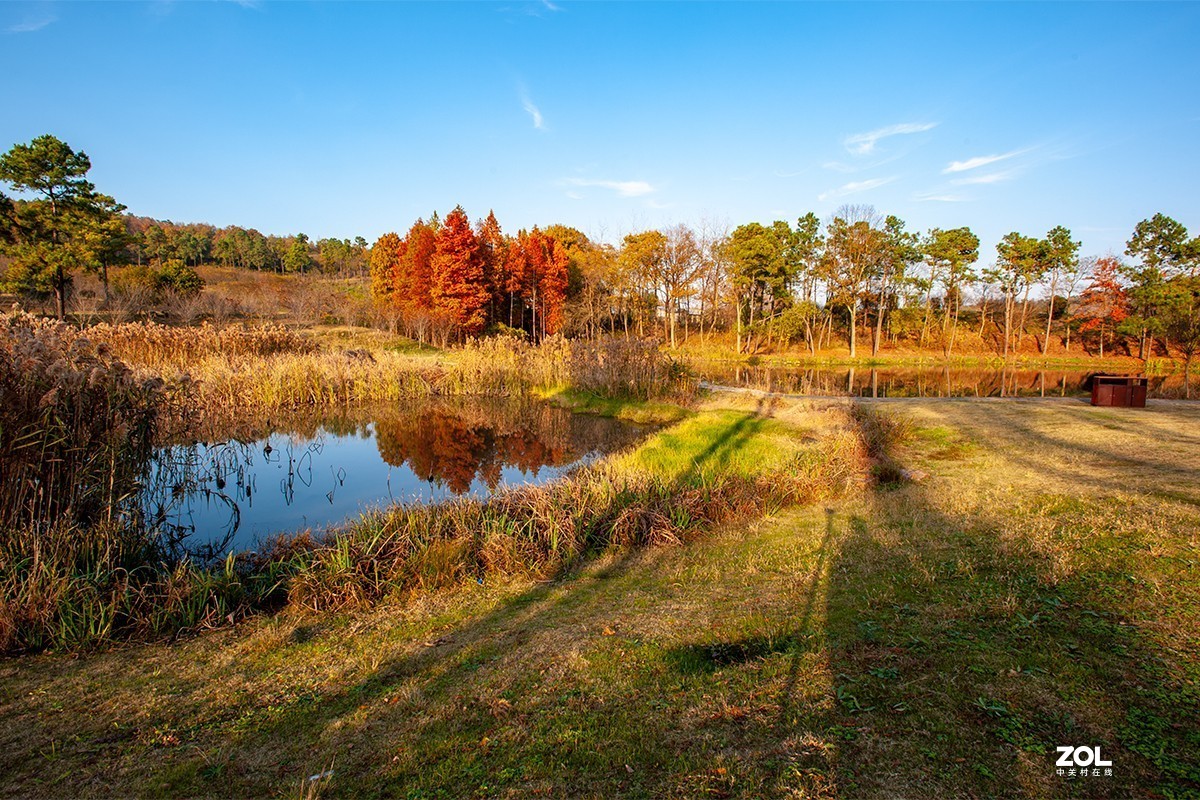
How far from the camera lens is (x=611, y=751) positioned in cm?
253

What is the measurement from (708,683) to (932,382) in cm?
2636

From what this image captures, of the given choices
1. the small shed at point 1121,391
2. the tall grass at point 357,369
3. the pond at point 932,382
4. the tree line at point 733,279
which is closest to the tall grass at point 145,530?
the tall grass at point 357,369

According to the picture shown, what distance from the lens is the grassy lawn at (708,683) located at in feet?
7.79

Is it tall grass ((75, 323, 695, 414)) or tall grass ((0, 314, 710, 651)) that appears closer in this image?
tall grass ((0, 314, 710, 651))

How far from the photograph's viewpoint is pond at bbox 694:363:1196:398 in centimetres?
1941

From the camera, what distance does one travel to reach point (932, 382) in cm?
2494

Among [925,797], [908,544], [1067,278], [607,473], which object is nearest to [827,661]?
[925,797]

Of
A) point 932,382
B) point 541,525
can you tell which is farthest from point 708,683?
point 932,382

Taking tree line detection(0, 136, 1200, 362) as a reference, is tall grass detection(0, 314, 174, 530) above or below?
below

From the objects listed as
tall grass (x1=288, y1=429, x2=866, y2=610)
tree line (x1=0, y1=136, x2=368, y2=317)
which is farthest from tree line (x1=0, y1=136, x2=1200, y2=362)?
tall grass (x1=288, y1=429, x2=866, y2=610)

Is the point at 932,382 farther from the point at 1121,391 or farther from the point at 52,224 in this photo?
the point at 52,224

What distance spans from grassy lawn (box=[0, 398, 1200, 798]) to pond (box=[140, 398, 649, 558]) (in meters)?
3.18

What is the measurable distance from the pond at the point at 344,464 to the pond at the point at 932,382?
7459mm

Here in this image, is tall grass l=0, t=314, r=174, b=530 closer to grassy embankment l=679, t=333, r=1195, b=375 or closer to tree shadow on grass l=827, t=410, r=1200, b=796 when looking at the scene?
tree shadow on grass l=827, t=410, r=1200, b=796
